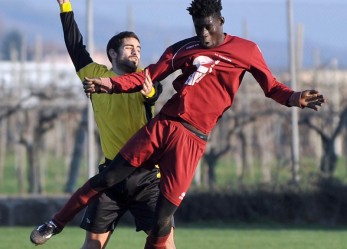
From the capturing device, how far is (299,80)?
2128cm

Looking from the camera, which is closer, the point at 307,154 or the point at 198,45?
the point at 198,45

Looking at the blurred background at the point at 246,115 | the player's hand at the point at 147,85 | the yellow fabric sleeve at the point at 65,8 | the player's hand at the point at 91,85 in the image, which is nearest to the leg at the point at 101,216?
the player's hand at the point at 147,85

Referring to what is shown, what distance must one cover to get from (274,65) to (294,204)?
15.1 feet

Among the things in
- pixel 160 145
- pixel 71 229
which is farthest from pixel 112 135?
pixel 71 229

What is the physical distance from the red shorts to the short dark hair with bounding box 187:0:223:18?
0.85m

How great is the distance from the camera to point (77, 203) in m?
8.61

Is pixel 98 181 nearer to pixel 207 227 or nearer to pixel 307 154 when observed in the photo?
pixel 207 227

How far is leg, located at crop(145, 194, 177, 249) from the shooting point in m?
8.42

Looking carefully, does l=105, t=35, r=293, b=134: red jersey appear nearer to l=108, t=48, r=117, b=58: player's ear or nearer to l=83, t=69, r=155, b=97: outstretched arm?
l=83, t=69, r=155, b=97: outstretched arm

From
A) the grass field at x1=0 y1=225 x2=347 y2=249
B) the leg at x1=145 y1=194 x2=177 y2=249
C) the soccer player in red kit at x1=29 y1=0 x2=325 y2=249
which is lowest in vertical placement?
the grass field at x1=0 y1=225 x2=347 y2=249

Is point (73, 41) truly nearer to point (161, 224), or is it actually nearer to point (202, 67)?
point (202, 67)

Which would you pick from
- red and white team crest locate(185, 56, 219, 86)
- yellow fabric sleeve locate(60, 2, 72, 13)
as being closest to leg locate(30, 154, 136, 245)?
red and white team crest locate(185, 56, 219, 86)

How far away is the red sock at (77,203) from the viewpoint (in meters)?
8.58

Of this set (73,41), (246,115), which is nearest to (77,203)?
(73,41)
